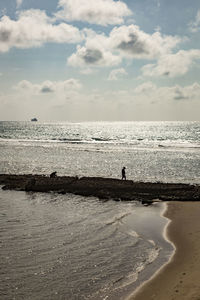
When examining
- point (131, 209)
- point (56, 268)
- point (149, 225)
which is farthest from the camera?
point (131, 209)

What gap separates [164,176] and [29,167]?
22.0m

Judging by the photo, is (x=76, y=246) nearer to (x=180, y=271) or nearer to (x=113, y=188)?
(x=180, y=271)

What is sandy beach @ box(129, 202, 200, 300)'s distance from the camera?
12.3 meters

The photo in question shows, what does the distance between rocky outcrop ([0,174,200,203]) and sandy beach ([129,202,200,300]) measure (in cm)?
701

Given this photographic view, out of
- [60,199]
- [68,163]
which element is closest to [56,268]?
[60,199]

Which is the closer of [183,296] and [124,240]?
[183,296]

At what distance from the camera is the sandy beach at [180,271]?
12289 mm

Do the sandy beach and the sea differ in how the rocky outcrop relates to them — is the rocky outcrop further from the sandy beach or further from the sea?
the sandy beach

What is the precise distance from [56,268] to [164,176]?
103 ft

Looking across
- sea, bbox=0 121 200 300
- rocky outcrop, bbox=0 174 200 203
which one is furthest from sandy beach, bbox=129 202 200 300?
rocky outcrop, bbox=0 174 200 203

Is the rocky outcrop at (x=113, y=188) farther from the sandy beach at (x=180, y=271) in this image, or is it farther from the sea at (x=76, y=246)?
the sandy beach at (x=180, y=271)

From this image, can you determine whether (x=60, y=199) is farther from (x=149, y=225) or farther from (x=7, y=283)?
(x=7, y=283)

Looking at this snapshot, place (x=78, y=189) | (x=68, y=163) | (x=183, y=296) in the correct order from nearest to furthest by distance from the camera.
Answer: (x=183, y=296)
(x=78, y=189)
(x=68, y=163)

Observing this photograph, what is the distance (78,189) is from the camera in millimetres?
32594
